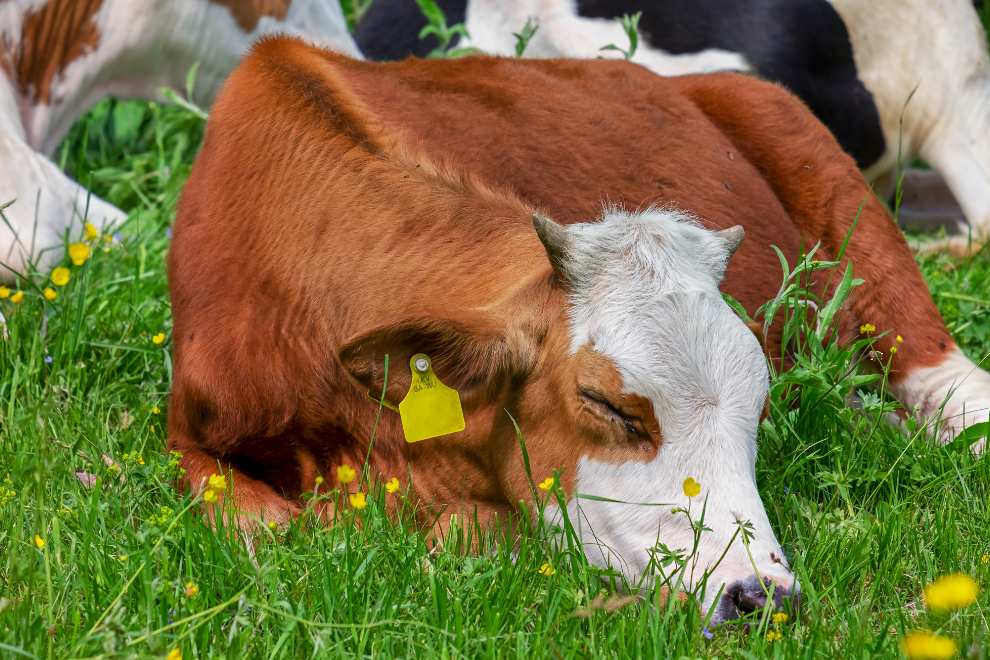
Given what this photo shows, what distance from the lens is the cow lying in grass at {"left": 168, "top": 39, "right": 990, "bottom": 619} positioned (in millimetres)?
2924

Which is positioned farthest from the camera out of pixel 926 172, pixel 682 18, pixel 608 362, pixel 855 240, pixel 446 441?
pixel 926 172

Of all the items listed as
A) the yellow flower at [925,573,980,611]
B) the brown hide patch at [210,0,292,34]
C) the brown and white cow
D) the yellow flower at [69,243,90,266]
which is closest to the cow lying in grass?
the yellow flower at [69,243,90,266]

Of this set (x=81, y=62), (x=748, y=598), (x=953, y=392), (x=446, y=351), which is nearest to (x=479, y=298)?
(x=446, y=351)

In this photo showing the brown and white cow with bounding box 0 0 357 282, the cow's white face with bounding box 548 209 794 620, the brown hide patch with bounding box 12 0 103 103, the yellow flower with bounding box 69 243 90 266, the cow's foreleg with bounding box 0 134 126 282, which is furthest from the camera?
the brown hide patch with bounding box 12 0 103 103

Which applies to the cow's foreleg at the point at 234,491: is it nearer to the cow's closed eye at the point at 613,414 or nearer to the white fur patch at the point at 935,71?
the cow's closed eye at the point at 613,414

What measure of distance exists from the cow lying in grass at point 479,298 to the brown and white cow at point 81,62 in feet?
4.31

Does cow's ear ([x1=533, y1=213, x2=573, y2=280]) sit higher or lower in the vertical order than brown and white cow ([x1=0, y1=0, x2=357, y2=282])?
higher

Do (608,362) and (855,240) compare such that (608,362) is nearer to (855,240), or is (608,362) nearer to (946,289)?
(855,240)

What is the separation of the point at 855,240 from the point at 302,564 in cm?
250

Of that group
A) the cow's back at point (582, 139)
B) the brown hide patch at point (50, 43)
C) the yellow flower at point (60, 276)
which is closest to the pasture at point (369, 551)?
the yellow flower at point (60, 276)

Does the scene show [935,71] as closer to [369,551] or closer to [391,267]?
[391,267]

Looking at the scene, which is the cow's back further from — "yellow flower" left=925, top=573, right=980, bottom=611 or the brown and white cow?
"yellow flower" left=925, top=573, right=980, bottom=611

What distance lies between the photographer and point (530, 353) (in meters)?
3.06

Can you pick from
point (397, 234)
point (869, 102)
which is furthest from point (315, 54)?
point (869, 102)
